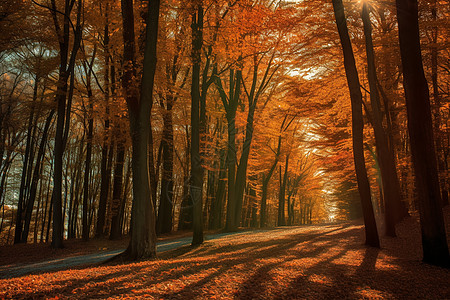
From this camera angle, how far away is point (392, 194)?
33.1 ft

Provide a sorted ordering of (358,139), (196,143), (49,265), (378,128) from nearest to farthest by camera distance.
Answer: (358,139), (49,265), (378,128), (196,143)

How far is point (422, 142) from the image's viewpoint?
18.8ft

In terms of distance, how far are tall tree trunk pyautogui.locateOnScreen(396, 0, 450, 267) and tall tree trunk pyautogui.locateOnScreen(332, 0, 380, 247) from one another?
2.02 meters

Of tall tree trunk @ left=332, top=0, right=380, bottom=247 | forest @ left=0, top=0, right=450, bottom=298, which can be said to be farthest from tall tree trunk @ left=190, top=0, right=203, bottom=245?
tall tree trunk @ left=332, top=0, right=380, bottom=247

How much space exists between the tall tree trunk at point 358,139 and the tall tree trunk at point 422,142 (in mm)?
2020

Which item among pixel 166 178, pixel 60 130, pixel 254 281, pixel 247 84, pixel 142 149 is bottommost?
pixel 254 281

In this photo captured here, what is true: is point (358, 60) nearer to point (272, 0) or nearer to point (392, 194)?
point (392, 194)

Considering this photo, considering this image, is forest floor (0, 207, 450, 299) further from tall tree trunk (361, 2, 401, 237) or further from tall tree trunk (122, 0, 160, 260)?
tall tree trunk (361, 2, 401, 237)

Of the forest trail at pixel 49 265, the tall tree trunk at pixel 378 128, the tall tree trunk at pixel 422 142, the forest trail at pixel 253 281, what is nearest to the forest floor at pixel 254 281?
the forest trail at pixel 253 281

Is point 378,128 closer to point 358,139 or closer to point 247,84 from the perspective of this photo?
point 358,139

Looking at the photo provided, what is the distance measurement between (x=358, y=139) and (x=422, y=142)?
230cm

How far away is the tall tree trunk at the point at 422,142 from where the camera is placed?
5633mm

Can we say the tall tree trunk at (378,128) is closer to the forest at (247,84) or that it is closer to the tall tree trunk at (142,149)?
the forest at (247,84)

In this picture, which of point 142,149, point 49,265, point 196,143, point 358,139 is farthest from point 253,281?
point 49,265
